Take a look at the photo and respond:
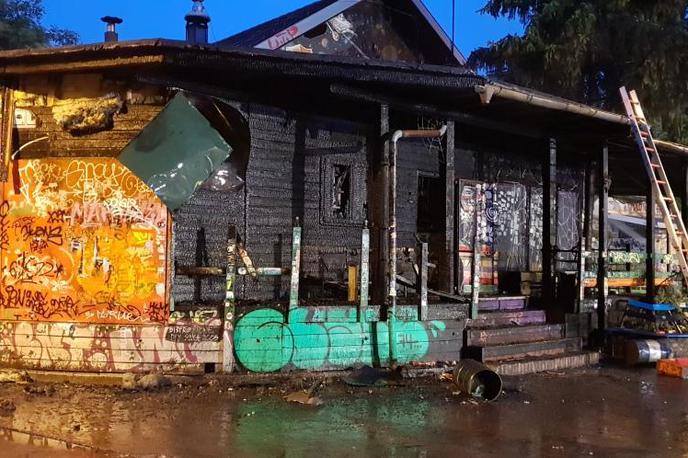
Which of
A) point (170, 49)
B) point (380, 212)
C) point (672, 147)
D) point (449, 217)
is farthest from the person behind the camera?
point (672, 147)

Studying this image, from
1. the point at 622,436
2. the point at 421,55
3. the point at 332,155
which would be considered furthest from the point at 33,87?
the point at 421,55

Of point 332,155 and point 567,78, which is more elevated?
point 567,78

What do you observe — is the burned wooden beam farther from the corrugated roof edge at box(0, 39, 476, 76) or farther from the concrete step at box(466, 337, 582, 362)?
the concrete step at box(466, 337, 582, 362)

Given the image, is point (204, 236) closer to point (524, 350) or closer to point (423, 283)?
point (423, 283)

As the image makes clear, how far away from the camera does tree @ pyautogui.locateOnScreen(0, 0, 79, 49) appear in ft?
Result: 71.8

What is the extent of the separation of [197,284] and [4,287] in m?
2.30

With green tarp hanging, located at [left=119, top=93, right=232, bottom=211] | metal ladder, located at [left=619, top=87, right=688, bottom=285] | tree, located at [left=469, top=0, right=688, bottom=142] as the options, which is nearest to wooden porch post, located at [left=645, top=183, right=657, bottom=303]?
metal ladder, located at [left=619, top=87, right=688, bottom=285]

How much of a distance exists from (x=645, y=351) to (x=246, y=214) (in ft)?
20.9

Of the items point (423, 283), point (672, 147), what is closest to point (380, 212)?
point (423, 283)

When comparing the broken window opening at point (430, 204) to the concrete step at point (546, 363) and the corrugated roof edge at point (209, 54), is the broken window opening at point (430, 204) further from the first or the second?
the concrete step at point (546, 363)

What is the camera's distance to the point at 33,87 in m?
7.54

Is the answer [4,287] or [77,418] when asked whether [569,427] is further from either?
[4,287]

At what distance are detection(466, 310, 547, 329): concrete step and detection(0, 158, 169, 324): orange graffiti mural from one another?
4423 mm

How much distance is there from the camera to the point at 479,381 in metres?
7.07
